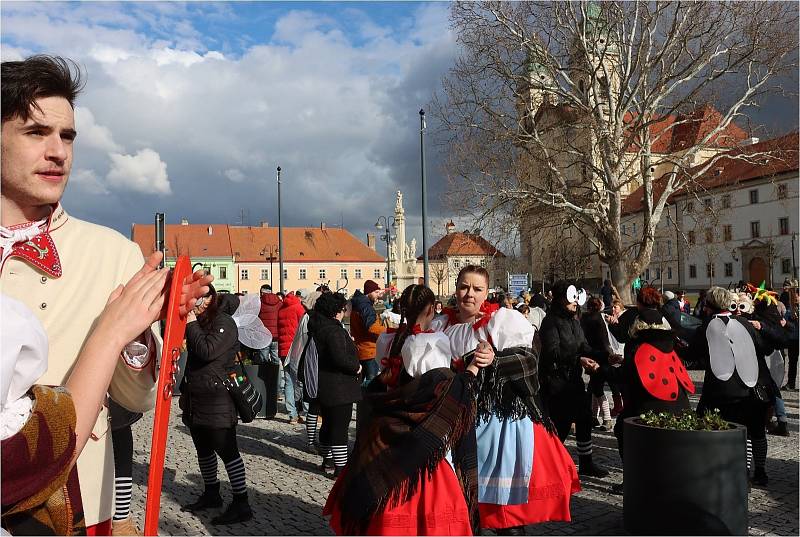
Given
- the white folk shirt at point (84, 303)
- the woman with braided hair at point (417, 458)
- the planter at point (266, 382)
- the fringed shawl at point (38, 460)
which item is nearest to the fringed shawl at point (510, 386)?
the woman with braided hair at point (417, 458)

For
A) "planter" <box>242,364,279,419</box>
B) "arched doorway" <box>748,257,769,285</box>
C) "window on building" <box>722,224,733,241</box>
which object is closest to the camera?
Answer: "planter" <box>242,364,279,419</box>

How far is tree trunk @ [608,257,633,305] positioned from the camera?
2125 cm

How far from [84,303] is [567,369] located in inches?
236

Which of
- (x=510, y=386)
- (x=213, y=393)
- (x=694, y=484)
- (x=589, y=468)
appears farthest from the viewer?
(x=589, y=468)

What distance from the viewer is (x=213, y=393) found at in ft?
18.8

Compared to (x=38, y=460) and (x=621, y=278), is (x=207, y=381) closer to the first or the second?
(x=38, y=460)

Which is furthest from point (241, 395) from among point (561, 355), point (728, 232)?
point (728, 232)

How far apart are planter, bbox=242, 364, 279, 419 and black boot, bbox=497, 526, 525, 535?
5.68m

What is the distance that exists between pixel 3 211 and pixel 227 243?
79094mm

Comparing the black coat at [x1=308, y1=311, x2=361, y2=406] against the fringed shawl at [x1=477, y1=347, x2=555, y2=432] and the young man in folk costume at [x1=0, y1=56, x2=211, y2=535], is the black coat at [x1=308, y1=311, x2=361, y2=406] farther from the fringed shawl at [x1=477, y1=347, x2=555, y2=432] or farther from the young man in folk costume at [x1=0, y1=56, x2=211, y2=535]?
the young man in folk costume at [x1=0, y1=56, x2=211, y2=535]

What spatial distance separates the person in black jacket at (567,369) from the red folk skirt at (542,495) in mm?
1641

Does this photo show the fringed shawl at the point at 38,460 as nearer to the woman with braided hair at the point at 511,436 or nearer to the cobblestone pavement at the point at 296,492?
the woman with braided hair at the point at 511,436

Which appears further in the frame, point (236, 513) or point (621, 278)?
point (621, 278)

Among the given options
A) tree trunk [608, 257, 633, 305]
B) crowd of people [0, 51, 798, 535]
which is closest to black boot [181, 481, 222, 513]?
crowd of people [0, 51, 798, 535]
